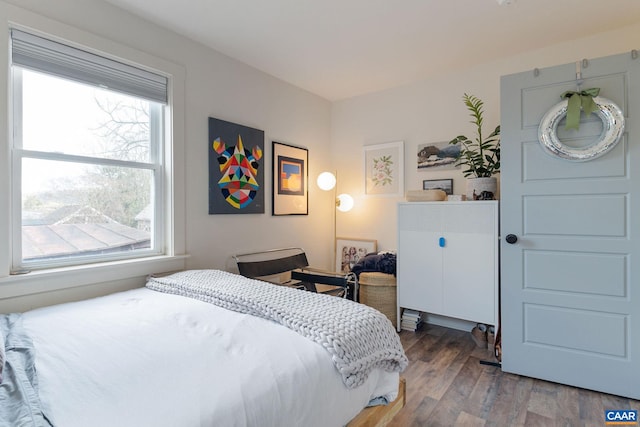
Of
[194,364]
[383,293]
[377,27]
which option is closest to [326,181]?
[383,293]

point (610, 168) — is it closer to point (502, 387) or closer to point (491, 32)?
point (491, 32)

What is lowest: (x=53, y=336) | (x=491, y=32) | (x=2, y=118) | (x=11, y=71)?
(x=53, y=336)

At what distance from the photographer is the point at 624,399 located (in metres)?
1.92

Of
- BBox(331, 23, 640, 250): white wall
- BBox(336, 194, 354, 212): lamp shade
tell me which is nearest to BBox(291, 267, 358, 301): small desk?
BBox(331, 23, 640, 250): white wall

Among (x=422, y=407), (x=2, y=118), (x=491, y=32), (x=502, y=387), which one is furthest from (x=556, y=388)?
(x=2, y=118)

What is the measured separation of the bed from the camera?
0.84m

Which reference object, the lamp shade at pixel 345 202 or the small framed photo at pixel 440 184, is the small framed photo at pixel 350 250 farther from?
the small framed photo at pixel 440 184

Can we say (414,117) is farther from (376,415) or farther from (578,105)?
(376,415)

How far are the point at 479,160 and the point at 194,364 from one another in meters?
2.51

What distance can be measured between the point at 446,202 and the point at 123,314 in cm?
236

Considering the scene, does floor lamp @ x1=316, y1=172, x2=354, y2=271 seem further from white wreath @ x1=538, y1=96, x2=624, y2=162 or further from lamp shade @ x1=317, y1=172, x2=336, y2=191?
white wreath @ x1=538, y1=96, x2=624, y2=162

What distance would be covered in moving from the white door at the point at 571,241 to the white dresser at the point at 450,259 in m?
0.24

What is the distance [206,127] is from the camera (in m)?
2.58

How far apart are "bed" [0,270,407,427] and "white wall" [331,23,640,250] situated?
2.10 metres
